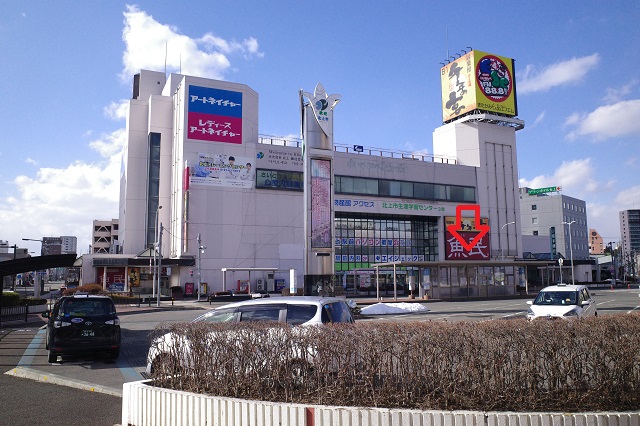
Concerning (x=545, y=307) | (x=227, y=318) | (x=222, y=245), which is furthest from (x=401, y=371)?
(x=222, y=245)

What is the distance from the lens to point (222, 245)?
54.8 m

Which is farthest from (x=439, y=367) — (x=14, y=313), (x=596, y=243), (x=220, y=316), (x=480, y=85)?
(x=596, y=243)

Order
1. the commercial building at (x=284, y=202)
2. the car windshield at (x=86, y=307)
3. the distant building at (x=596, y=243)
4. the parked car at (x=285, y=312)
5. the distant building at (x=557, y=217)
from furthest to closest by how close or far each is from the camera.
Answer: the distant building at (x=596, y=243) → the distant building at (x=557, y=217) → the commercial building at (x=284, y=202) → the car windshield at (x=86, y=307) → the parked car at (x=285, y=312)

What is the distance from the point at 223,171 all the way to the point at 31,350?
130 ft

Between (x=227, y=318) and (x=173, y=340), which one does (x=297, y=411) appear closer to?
(x=173, y=340)

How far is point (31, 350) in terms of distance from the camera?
53.9 ft

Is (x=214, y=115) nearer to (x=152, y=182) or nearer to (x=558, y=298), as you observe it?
(x=152, y=182)

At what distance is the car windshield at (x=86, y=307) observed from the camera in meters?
14.4

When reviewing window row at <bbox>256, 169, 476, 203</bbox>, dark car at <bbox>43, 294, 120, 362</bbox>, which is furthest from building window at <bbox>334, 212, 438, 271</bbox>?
dark car at <bbox>43, 294, 120, 362</bbox>

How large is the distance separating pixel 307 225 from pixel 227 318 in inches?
947

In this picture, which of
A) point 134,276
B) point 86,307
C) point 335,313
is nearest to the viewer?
point 335,313

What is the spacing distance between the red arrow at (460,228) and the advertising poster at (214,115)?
97.1 ft

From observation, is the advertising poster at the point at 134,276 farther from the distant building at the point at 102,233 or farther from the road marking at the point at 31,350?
the distant building at the point at 102,233

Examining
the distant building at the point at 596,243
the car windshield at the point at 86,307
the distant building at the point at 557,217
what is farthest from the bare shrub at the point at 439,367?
the distant building at the point at 596,243
